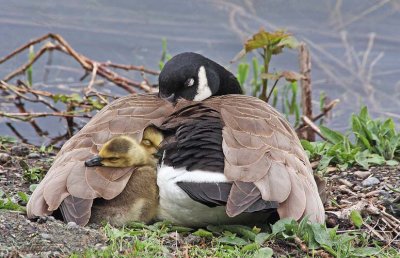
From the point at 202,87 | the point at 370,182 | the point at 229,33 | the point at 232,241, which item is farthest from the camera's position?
the point at 229,33

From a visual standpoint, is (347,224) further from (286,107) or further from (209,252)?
(286,107)

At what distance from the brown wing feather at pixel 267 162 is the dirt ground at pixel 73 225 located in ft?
1.04

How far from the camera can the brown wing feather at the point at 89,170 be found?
18.0 feet

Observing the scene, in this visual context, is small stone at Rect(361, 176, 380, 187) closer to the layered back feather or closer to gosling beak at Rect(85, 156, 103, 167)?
the layered back feather

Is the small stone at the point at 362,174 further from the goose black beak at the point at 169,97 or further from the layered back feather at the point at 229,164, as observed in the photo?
the goose black beak at the point at 169,97

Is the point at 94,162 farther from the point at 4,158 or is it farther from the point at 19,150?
the point at 19,150

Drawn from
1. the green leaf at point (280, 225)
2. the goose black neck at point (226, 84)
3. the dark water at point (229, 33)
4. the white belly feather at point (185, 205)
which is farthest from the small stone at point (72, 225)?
the dark water at point (229, 33)

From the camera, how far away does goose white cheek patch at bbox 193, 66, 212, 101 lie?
7.21 m

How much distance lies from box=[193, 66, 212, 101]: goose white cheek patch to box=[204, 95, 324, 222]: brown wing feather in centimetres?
88

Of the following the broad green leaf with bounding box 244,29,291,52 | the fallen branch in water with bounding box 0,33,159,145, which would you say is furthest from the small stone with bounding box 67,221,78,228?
the fallen branch in water with bounding box 0,33,159,145

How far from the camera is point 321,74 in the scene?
1195cm

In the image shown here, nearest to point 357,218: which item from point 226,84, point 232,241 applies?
point 232,241

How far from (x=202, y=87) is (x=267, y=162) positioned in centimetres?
189

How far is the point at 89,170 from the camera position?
5.62 metres
